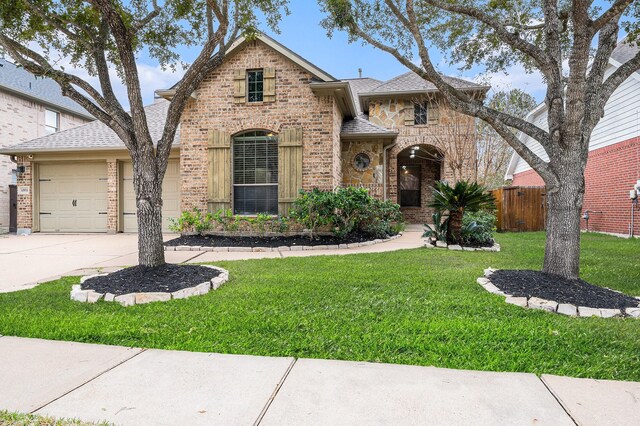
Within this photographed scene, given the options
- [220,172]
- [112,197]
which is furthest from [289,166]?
[112,197]

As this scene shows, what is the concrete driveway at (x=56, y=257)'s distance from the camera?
5.06 meters

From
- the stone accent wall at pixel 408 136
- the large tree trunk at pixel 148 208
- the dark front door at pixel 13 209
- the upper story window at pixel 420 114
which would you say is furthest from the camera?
the upper story window at pixel 420 114

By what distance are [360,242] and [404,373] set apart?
5987 millimetres

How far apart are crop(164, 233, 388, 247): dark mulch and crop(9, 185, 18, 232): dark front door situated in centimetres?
742

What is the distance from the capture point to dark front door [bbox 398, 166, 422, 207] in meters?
15.2

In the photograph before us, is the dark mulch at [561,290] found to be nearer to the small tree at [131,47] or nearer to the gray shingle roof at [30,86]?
the small tree at [131,47]

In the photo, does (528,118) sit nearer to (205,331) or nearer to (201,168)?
(201,168)

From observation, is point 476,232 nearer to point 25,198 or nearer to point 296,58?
point 296,58

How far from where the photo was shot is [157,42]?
579 cm

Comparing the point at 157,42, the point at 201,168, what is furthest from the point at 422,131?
the point at 157,42

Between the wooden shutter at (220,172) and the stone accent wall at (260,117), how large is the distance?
0.24 meters

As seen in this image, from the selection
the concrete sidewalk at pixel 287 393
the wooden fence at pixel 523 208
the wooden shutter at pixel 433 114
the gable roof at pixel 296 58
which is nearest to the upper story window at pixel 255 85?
the gable roof at pixel 296 58

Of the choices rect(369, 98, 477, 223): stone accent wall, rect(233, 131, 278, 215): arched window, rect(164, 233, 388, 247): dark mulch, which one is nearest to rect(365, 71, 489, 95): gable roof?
rect(369, 98, 477, 223): stone accent wall

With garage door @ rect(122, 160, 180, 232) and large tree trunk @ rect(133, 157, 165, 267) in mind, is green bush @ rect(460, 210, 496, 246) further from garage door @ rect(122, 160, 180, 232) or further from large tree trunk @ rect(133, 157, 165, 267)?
garage door @ rect(122, 160, 180, 232)
